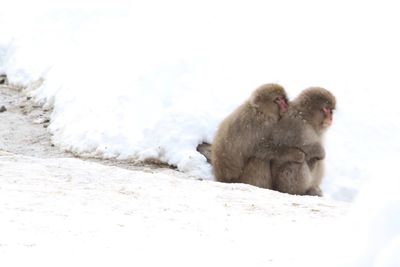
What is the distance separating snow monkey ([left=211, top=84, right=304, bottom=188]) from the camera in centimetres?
715

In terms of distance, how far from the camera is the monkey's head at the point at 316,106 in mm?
7309

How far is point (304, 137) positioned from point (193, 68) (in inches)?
117

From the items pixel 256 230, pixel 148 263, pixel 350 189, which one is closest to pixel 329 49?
pixel 350 189

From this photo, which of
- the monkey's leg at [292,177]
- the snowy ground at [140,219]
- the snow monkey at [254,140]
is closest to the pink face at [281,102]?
the snow monkey at [254,140]

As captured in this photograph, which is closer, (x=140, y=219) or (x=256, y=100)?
(x=140, y=219)

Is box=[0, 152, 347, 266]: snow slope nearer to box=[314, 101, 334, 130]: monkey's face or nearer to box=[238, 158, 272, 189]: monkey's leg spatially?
box=[238, 158, 272, 189]: monkey's leg

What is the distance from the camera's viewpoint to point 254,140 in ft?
23.4

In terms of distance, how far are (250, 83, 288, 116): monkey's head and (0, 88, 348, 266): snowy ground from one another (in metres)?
1.56

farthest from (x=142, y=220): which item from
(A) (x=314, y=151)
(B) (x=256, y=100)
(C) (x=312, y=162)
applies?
(C) (x=312, y=162)

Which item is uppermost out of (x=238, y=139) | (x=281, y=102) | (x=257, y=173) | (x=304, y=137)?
(x=281, y=102)

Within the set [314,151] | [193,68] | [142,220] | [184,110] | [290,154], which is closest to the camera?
[142,220]

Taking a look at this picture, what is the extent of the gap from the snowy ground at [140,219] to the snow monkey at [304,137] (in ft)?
4.93

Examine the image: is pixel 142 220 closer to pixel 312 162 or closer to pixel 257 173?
pixel 257 173

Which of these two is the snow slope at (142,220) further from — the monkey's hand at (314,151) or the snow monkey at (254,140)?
the monkey's hand at (314,151)
